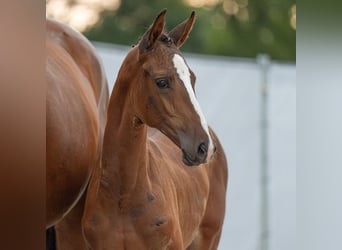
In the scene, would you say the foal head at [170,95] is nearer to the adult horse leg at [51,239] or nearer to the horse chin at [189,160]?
the horse chin at [189,160]

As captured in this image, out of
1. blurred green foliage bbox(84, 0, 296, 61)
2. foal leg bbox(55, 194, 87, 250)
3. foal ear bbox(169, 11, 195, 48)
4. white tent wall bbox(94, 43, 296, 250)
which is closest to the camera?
foal ear bbox(169, 11, 195, 48)

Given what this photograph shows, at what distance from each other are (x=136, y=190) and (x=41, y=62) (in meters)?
0.56

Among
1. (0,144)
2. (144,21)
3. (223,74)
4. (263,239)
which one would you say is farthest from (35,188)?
(144,21)

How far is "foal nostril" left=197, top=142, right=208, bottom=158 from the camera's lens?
119 cm

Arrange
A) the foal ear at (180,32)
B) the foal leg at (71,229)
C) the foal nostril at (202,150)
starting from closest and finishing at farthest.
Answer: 1. the foal nostril at (202,150)
2. the foal ear at (180,32)
3. the foal leg at (71,229)

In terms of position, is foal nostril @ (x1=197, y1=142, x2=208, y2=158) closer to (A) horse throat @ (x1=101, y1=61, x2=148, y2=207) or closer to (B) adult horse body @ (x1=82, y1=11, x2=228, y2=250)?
(B) adult horse body @ (x1=82, y1=11, x2=228, y2=250)

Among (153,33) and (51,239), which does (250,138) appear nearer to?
(51,239)

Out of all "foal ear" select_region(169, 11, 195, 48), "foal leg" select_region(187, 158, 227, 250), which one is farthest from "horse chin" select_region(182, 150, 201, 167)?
"foal leg" select_region(187, 158, 227, 250)

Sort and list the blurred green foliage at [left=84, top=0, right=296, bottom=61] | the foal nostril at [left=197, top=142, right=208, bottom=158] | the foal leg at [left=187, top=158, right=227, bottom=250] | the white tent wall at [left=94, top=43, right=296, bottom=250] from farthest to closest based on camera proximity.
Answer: the blurred green foliage at [left=84, top=0, right=296, bottom=61] < the white tent wall at [left=94, top=43, right=296, bottom=250] < the foal leg at [left=187, top=158, right=227, bottom=250] < the foal nostril at [left=197, top=142, right=208, bottom=158]

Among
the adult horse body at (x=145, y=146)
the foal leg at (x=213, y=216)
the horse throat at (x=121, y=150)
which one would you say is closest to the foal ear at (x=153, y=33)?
the adult horse body at (x=145, y=146)

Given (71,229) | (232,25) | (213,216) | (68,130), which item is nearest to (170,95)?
(68,130)

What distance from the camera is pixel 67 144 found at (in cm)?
136

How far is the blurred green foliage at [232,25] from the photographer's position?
21.4 feet

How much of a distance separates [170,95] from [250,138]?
73.7 inches
